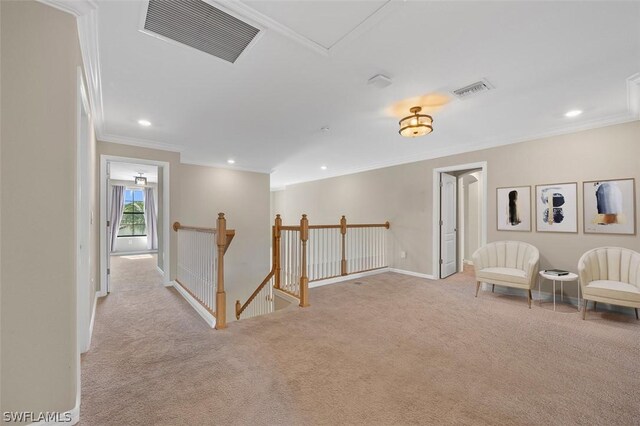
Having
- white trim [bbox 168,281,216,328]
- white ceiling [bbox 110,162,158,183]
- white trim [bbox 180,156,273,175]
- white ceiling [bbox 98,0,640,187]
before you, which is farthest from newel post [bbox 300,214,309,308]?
white ceiling [bbox 110,162,158,183]

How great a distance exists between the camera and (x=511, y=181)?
4348 millimetres

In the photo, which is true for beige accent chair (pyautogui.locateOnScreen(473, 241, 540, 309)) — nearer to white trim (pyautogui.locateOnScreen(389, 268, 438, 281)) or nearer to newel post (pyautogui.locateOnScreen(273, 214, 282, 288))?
white trim (pyautogui.locateOnScreen(389, 268, 438, 281))

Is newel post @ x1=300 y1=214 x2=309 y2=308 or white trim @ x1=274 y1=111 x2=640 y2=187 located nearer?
white trim @ x1=274 y1=111 x2=640 y2=187

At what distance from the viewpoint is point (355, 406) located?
1.70 meters

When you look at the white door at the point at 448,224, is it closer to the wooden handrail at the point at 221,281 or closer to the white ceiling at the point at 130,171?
the wooden handrail at the point at 221,281

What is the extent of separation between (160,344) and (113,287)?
9.76ft

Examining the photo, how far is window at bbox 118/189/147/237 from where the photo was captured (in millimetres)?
9727

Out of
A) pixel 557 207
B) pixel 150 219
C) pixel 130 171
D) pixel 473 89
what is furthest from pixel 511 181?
pixel 150 219

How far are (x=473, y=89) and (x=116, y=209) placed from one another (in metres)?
11.1

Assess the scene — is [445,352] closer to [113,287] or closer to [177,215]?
[177,215]

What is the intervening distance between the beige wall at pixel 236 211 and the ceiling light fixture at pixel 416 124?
177 inches

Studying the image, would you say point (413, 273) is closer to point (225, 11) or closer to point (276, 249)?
point (276, 249)
